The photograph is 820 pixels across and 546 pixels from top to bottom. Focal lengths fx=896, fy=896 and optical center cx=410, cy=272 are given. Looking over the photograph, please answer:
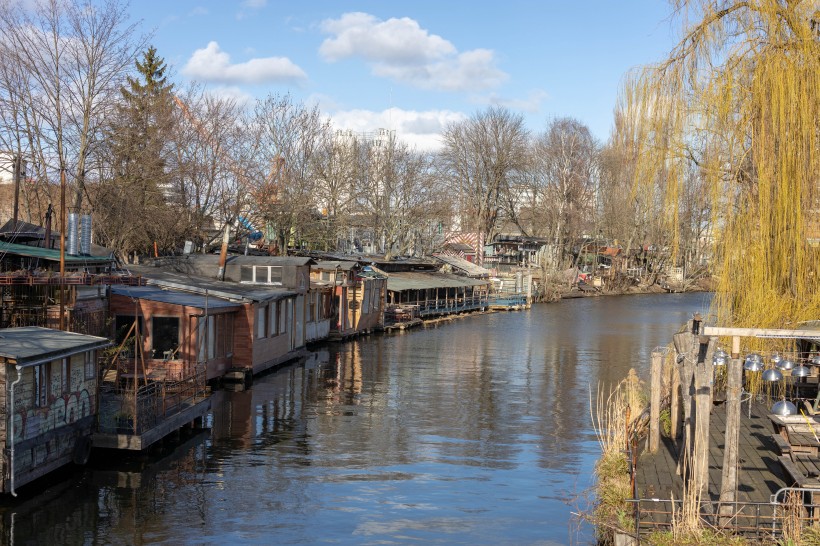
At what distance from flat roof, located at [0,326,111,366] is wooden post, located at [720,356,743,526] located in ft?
44.9

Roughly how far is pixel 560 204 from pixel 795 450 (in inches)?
3787

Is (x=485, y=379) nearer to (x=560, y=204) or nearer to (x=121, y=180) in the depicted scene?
(x=121, y=180)

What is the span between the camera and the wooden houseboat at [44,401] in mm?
18469

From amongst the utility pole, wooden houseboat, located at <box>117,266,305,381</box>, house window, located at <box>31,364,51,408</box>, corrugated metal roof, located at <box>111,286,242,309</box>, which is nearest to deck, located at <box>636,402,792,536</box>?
house window, located at <box>31,364,51,408</box>

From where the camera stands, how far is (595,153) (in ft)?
395

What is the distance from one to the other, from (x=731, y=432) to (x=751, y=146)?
29.6 feet

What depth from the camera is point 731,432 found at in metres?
14.3

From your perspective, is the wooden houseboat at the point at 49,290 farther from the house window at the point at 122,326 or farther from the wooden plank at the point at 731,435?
the wooden plank at the point at 731,435

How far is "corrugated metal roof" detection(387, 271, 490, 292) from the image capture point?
6873 cm

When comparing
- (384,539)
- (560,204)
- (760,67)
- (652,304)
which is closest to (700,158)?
(760,67)

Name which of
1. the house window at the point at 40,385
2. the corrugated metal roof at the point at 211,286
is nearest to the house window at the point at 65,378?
the house window at the point at 40,385

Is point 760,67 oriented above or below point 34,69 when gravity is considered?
below

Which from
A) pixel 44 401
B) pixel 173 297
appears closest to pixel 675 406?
pixel 44 401

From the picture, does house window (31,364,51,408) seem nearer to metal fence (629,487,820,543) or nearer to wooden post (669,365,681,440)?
metal fence (629,487,820,543)
